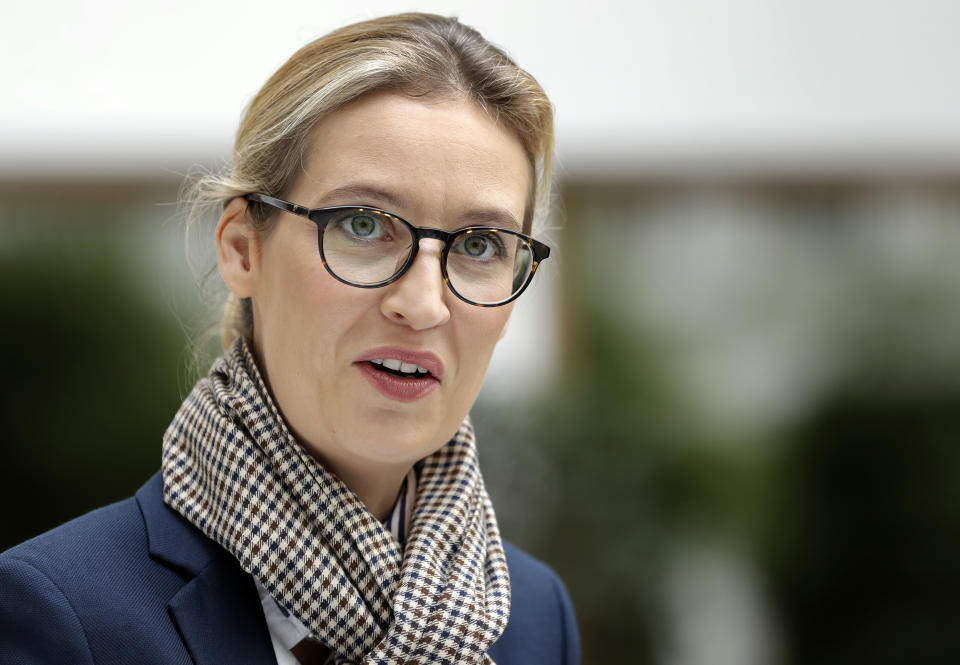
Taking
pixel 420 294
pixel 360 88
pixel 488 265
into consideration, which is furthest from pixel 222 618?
pixel 360 88

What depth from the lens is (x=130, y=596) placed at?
4.53 feet

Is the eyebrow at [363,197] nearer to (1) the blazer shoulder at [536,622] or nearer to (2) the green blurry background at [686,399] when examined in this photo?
(1) the blazer shoulder at [536,622]

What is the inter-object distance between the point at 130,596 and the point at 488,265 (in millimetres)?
737

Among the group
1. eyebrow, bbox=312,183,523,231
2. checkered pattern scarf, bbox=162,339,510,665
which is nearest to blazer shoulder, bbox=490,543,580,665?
checkered pattern scarf, bbox=162,339,510,665

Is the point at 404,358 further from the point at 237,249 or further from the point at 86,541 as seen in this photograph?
the point at 86,541

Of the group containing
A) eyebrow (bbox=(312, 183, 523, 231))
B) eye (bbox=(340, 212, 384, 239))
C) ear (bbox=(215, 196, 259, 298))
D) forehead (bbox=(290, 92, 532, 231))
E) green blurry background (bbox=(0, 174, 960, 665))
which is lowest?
green blurry background (bbox=(0, 174, 960, 665))

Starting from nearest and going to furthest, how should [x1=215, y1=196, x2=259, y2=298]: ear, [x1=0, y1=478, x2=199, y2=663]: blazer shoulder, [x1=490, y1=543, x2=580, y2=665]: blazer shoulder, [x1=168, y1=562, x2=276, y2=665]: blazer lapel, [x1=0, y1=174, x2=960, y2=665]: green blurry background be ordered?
[x1=0, y1=478, x2=199, y2=663]: blazer shoulder → [x1=168, y1=562, x2=276, y2=665]: blazer lapel → [x1=215, y1=196, x2=259, y2=298]: ear → [x1=490, y1=543, x2=580, y2=665]: blazer shoulder → [x1=0, y1=174, x2=960, y2=665]: green blurry background

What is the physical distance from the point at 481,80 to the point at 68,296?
3171mm

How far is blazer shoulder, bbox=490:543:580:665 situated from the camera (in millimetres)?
1801

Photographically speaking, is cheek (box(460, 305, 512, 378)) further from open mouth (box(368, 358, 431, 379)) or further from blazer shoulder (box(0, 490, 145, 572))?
blazer shoulder (box(0, 490, 145, 572))

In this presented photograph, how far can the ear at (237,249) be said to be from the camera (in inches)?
63.9

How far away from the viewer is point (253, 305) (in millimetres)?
1681

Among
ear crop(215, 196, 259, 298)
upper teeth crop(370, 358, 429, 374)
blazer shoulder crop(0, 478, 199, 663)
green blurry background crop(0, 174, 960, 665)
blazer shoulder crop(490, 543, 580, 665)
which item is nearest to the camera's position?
blazer shoulder crop(0, 478, 199, 663)

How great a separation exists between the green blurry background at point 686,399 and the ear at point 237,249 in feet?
8.25
